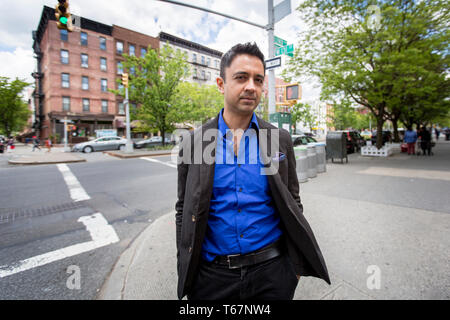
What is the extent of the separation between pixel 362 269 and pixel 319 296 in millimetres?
768

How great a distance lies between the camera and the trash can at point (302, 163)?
7.41 meters

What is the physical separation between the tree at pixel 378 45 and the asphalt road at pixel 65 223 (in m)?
10.3

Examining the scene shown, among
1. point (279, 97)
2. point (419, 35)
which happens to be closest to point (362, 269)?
point (419, 35)

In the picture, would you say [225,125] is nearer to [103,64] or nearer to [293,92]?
[293,92]

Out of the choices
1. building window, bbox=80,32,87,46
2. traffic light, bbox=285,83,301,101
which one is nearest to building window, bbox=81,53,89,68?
building window, bbox=80,32,87,46

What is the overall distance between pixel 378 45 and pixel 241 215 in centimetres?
1256

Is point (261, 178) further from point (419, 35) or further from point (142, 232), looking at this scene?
point (419, 35)

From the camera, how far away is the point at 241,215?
1430 millimetres

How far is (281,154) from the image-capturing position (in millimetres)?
1581

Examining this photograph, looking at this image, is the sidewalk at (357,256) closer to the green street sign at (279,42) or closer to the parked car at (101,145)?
the green street sign at (279,42)

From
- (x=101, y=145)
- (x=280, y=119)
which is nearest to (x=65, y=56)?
(x=101, y=145)

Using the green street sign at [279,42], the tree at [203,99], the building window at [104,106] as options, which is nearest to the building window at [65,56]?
the building window at [104,106]

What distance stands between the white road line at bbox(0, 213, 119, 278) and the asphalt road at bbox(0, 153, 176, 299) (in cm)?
5

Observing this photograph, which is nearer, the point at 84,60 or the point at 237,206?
the point at 237,206
